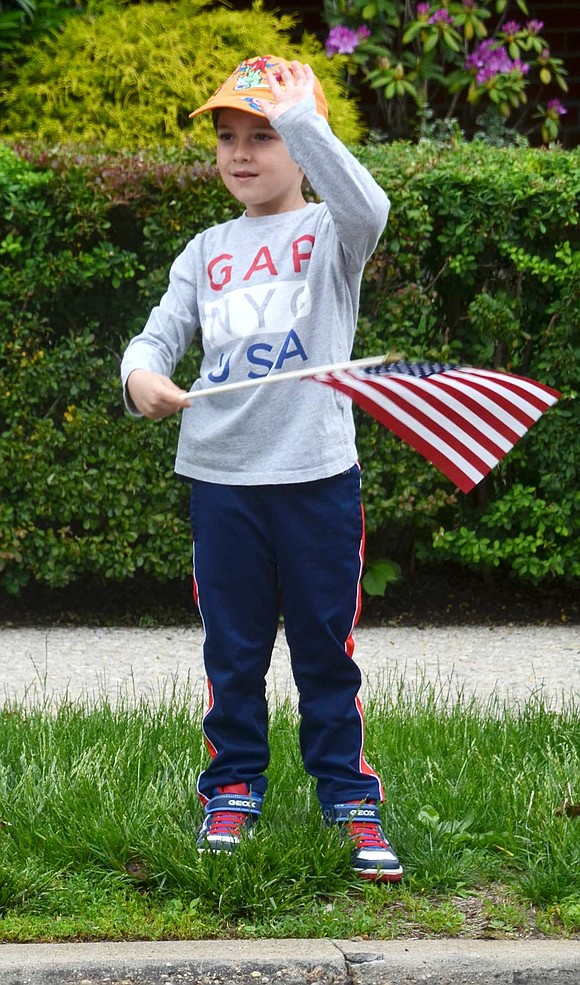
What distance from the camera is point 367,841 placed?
2930mm

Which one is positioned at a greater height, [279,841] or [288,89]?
[288,89]

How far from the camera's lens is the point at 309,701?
3004mm

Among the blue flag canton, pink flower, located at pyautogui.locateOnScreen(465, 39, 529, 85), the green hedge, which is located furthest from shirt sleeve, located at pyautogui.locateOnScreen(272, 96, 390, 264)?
pink flower, located at pyautogui.locateOnScreen(465, 39, 529, 85)

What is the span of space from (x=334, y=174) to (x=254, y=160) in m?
0.27

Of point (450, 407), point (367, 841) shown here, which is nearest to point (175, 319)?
point (450, 407)

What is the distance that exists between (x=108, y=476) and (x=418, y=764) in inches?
95.2

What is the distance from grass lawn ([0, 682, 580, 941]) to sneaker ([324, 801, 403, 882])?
4 centimetres

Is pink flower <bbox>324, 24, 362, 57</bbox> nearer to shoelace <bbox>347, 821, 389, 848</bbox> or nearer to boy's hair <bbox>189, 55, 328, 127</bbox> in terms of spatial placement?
boy's hair <bbox>189, 55, 328, 127</bbox>

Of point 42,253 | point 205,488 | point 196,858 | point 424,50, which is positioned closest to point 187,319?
point 205,488

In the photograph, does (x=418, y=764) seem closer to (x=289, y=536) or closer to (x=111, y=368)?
(x=289, y=536)

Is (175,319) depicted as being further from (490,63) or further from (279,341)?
(490,63)

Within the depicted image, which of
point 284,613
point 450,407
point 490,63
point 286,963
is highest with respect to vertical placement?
point 490,63

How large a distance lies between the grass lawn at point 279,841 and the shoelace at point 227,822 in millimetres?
78

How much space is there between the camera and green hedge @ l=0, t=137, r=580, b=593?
536 cm
